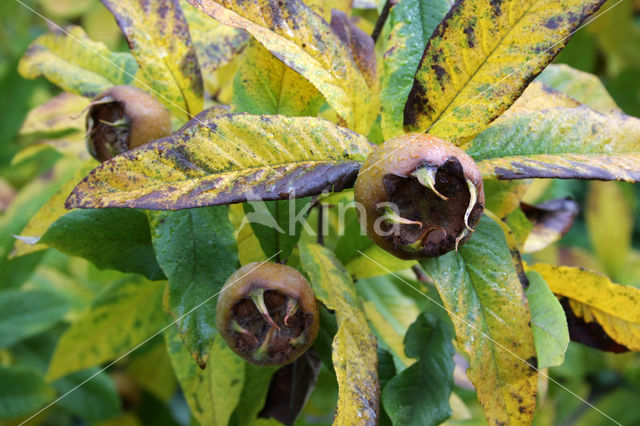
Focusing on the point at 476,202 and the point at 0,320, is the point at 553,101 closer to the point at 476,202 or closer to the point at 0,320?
the point at 476,202

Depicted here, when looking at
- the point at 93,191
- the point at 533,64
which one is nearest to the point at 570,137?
the point at 533,64

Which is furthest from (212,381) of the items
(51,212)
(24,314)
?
(24,314)

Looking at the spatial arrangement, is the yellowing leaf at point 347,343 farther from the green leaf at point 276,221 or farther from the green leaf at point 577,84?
the green leaf at point 577,84

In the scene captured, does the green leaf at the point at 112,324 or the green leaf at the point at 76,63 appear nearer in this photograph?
the green leaf at the point at 76,63

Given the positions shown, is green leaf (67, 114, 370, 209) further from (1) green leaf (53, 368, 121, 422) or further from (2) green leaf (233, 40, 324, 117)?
(1) green leaf (53, 368, 121, 422)

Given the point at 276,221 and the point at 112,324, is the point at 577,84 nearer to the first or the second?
the point at 276,221

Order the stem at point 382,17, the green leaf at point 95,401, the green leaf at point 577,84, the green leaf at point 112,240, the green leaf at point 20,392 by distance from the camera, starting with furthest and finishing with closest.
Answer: the green leaf at point 95,401 < the green leaf at point 20,392 < the green leaf at point 577,84 < the stem at point 382,17 < the green leaf at point 112,240

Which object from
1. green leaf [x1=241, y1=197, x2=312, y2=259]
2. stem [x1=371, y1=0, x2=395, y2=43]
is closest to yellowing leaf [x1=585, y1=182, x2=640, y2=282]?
stem [x1=371, y1=0, x2=395, y2=43]

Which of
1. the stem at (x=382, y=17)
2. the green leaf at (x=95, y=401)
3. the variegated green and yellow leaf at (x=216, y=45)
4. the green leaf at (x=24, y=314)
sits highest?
the stem at (x=382, y=17)

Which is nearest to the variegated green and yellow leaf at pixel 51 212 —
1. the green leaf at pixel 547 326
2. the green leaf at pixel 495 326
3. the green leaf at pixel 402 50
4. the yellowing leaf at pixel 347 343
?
the yellowing leaf at pixel 347 343
